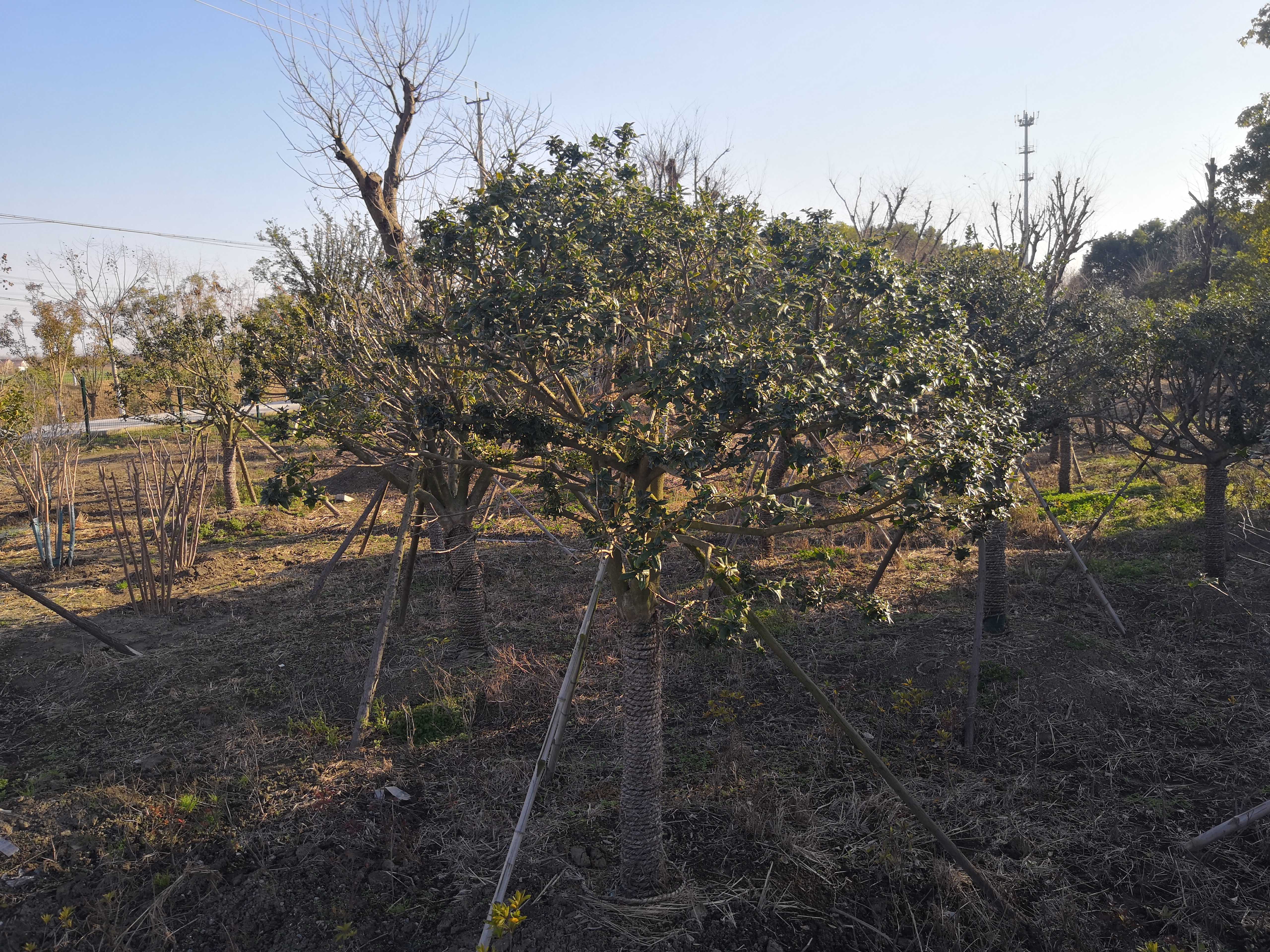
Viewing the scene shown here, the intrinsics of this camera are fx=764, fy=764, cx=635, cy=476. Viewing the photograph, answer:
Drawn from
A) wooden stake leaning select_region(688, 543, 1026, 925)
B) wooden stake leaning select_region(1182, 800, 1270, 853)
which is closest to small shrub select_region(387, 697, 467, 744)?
wooden stake leaning select_region(688, 543, 1026, 925)

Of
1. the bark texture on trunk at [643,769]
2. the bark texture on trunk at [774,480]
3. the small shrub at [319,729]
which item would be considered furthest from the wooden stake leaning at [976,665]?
the small shrub at [319,729]

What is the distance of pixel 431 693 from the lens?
7.84 metres

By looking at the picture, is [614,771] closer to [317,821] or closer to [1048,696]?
[317,821]

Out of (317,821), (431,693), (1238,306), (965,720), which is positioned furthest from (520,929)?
(1238,306)

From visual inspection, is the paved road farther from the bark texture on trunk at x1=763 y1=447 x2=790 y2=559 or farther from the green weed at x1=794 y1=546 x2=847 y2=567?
the green weed at x1=794 y1=546 x2=847 y2=567

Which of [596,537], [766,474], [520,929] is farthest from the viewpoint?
[766,474]

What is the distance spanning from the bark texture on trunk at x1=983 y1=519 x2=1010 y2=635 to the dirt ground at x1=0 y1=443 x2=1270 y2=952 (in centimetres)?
31

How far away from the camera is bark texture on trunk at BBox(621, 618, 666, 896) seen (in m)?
5.11

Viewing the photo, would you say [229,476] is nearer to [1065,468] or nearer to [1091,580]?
[1091,580]

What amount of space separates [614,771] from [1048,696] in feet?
13.8

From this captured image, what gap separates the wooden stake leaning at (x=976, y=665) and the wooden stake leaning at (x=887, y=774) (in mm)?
1731

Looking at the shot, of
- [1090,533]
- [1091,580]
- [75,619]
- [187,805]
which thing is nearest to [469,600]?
[187,805]

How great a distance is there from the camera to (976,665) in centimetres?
664

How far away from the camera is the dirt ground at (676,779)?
4.84m
